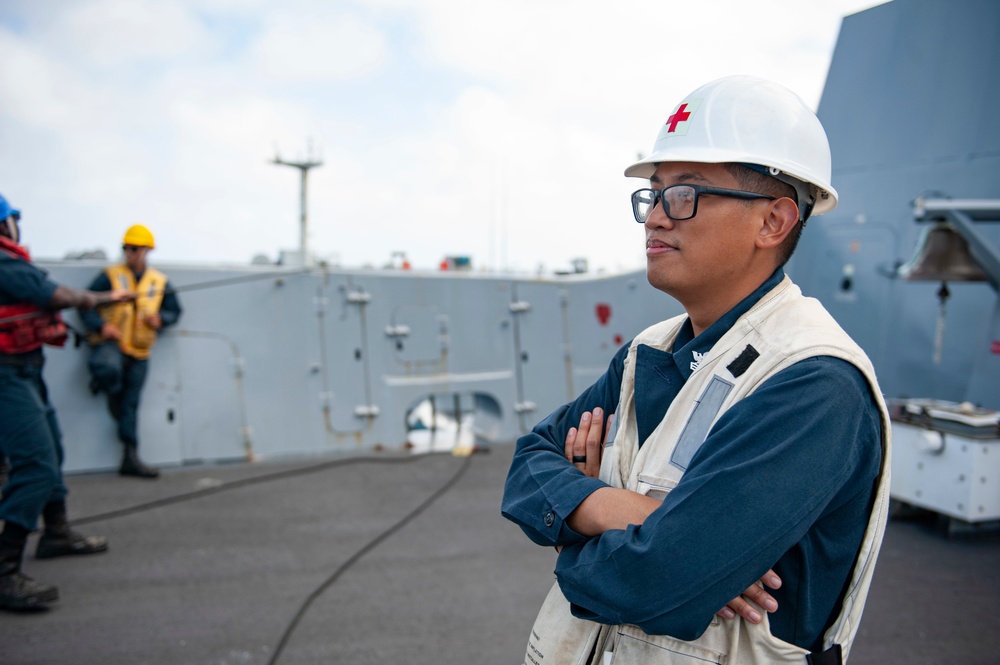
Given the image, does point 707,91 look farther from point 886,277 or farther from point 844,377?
point 886,277

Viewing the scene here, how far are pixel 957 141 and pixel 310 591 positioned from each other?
20.5ft

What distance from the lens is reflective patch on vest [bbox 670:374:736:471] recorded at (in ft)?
4.46

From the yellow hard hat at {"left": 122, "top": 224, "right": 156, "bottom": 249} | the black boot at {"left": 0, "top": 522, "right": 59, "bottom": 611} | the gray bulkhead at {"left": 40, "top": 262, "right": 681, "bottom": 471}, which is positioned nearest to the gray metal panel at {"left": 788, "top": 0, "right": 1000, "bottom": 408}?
the gray bulkhead at {"left": 40, "top": 262, "right": 681, "bottom": 471}

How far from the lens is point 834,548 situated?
133 cm

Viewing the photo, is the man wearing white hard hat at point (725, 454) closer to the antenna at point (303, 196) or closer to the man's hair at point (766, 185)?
the man's hair at point (766, 185)

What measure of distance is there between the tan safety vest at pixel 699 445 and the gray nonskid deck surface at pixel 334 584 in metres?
1.85

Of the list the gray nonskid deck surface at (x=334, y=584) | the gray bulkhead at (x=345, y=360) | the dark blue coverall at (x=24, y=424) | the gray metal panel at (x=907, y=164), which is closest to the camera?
the gray nonskid deck surface at (x=334, y=584)

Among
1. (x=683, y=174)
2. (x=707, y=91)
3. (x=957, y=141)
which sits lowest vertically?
(x=683, y=174)

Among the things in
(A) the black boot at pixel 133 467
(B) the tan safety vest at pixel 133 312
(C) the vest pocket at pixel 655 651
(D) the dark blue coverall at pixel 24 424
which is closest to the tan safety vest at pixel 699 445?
(C) the vest pocket at pixel 655 651

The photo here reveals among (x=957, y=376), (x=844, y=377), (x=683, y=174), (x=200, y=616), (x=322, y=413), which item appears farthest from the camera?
(x=322, y=413)

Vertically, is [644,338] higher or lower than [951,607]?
higher

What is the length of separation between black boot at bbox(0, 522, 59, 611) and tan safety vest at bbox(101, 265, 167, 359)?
92.6 inches

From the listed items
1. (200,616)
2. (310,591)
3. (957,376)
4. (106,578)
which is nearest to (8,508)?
(106,578)

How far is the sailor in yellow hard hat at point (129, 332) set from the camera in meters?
5.55
